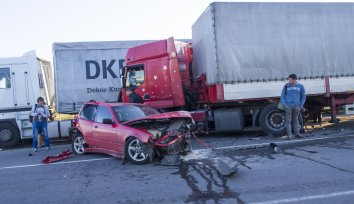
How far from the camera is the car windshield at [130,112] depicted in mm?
8672

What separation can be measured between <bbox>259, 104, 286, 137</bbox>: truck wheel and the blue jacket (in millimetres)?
715

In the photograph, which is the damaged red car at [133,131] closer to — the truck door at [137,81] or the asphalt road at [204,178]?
the asphalt road at [204,178]

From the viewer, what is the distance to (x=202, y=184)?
5.94m

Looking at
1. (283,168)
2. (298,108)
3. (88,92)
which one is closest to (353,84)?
(298,108)

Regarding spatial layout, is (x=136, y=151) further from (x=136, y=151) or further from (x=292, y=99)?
(x=292, y=99)

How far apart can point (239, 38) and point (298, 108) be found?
2496mm

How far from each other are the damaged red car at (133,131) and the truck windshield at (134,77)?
2.39m

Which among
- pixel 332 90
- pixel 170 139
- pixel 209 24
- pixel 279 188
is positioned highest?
pixel 209 24

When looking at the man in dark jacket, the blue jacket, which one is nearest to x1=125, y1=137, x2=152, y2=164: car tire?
the man in dark jacket

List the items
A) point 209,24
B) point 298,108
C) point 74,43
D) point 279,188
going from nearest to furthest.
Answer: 1. point 279,188
2. point 298,108
3. point 209,24
4. point 74,43

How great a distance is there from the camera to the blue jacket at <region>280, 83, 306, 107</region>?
1002cm

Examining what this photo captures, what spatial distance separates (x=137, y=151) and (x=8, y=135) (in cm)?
701

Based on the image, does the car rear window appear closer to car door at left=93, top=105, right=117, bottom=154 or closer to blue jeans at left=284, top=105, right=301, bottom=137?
car door at left=93, top=105, right=117, bottom=154

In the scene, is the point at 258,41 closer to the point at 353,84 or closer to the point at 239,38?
the point at 239,38
